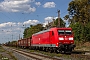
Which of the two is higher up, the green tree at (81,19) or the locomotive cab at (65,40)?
the green tree at (81,19)

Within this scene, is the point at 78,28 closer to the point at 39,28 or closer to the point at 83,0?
the point at 83,0

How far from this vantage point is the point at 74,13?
221 feet

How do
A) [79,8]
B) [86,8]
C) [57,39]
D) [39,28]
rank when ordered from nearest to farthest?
[57,39]
[86,8]
[79,8]
[39,28]

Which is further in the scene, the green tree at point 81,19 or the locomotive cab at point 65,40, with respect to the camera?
the green tree at point 81,19

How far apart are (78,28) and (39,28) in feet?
208

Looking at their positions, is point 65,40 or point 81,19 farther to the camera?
point 81,19

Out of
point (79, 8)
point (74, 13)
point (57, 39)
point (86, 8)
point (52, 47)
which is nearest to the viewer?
point (57, 39)

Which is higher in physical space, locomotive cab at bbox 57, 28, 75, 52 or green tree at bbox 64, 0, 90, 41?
green tree at bbox 64, 0, 90, 41

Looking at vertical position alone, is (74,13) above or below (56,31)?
above

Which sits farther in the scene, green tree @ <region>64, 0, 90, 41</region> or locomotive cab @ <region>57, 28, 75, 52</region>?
green tree @ <region>64, 0, 90, 41</region>

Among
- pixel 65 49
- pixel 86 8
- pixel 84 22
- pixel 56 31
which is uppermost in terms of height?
pixel 86 8

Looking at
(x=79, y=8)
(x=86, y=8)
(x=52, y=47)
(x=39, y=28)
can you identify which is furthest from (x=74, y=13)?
(x=39, y=28)

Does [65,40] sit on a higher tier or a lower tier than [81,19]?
lower

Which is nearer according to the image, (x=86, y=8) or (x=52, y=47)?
(x=52, y=47)
